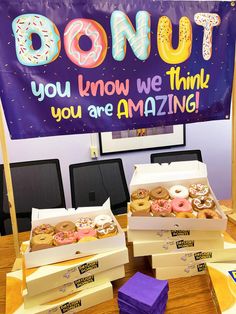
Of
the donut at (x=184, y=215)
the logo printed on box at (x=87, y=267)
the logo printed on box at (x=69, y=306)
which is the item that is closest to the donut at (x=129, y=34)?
the donut at (x=184, y=215)

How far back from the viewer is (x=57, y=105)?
3.88 feet

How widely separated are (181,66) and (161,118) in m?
0.26

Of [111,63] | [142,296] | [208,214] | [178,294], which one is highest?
[111,63]

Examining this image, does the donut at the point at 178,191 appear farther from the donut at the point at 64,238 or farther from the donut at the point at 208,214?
the donut at the point at 64,238

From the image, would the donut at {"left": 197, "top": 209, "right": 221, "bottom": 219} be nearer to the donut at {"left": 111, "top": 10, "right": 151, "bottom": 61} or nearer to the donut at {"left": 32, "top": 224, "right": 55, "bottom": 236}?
the donut at {"left": 32, "top": 224, "right": 55, "bottom": 236}

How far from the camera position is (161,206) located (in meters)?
0.98

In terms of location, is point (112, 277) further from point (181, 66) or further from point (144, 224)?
point (181, 66)

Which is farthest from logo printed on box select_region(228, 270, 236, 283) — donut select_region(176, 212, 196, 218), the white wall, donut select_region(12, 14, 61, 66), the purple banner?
the white wall

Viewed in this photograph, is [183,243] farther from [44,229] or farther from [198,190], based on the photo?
[44,229]

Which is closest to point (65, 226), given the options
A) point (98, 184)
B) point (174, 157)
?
point (98, 184)

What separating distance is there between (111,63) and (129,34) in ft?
0.47

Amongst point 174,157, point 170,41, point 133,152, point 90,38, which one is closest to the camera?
point 90,38

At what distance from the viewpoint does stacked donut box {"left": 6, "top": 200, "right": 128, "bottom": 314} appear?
779 millimetres

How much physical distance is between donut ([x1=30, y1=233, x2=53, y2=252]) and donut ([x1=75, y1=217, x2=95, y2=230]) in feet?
0.36
